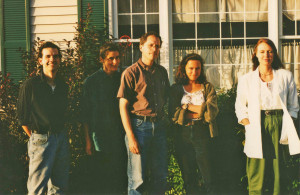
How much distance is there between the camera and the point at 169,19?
6.61m

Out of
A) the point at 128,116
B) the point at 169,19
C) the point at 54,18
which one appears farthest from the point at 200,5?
the point at 128,116

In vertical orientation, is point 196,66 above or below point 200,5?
below

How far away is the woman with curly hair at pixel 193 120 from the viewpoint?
14.2ft

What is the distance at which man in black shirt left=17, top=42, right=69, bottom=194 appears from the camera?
13.0 ft

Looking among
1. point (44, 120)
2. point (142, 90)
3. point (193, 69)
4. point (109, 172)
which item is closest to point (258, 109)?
point (193, 69)

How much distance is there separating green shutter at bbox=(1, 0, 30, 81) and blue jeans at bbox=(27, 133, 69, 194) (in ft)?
9.98

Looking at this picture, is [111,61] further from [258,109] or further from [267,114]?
[267,114]

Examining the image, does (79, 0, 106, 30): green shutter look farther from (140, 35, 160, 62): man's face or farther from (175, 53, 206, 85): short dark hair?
(140, 35, 160, 62): man's face

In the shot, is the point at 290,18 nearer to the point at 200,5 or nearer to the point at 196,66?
the point at 200,5

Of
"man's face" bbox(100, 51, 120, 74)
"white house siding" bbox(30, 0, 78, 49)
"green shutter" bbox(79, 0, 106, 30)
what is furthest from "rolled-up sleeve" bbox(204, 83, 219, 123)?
"white house siding" bbox(30, 0, 78, 49)

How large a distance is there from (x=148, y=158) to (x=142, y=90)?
722 millimetres

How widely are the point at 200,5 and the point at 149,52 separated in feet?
9.90

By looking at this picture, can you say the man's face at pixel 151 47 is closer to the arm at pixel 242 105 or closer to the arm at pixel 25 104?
the arm at pixel 242 105

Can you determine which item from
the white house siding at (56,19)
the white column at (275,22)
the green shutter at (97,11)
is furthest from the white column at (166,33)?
the white column at (275,22)
